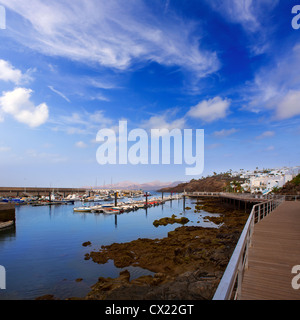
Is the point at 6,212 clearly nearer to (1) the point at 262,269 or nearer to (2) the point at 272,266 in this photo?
(1) the point at 262,269

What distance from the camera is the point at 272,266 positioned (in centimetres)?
548

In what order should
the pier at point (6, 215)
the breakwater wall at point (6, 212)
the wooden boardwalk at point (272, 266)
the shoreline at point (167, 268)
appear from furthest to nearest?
the breakwater wall at point (6, 212), the pier at point (6, 215), the shoreline at point (167, 268), the wooden boardwalk at point (272, 266)

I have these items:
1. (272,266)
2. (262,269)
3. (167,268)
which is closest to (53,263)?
(167,268)

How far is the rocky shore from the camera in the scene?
8172mm

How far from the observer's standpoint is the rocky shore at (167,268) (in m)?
8.17

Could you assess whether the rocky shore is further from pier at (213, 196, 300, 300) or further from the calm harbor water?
pier at (213, 196, 300, 300)

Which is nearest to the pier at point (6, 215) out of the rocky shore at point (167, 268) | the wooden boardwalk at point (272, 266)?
the rocky shore at point (167, 268)

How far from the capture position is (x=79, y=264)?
50.2 ft

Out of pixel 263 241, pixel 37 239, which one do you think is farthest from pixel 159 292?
pixel 37 239

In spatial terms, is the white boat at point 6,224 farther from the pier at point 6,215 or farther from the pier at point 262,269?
the pier at point 262,269

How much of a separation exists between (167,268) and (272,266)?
8.41 meters

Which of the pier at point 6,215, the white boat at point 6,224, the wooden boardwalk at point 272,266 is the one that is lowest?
the white boat at point 6,224

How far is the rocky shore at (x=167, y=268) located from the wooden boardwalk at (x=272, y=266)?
252cm
